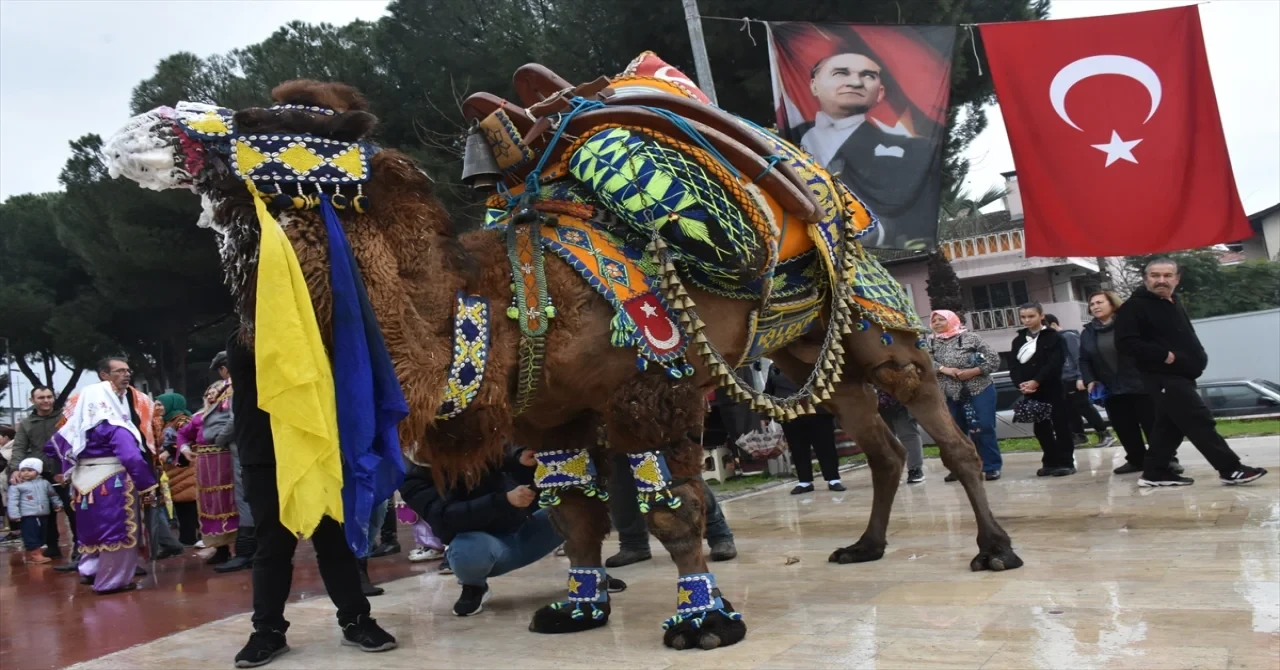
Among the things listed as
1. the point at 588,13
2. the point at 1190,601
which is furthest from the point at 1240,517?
the point at 588,13

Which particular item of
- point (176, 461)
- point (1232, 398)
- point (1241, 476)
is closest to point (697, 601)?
point (1241, 476)

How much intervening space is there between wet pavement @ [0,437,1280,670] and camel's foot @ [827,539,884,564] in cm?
9

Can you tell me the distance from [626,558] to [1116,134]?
5.95m

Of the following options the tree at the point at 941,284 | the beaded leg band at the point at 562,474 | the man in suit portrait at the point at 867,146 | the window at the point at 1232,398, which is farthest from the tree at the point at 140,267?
the tree at the point at 941,284

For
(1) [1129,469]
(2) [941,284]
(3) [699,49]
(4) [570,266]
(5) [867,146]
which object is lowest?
(1) [1129,469]

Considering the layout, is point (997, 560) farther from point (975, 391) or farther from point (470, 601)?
point (975, 391)

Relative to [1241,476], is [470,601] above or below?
above

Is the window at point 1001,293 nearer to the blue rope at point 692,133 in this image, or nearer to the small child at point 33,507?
the small child at point 33,507

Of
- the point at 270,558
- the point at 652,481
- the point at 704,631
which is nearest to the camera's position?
the point at 704,631

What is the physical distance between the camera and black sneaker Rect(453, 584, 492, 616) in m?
5.10

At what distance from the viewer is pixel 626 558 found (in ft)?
21.2

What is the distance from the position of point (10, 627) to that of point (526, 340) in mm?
5034

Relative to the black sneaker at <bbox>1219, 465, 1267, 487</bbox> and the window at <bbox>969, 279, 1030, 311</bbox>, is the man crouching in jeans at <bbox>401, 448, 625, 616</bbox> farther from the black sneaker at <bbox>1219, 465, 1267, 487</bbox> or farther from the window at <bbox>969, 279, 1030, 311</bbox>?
the window at <bbox>969, 279, 1030, 311</bbox>

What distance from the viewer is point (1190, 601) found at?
12.6 feet
